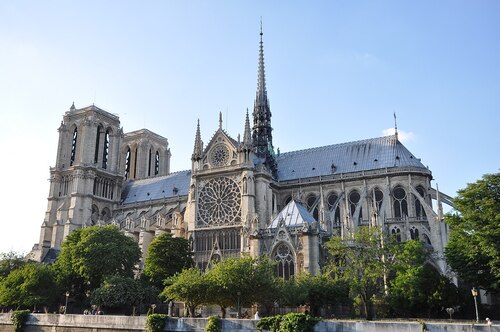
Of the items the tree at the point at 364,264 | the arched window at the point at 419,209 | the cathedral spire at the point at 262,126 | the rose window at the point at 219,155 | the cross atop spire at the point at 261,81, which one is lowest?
the tree at the point at 364,264

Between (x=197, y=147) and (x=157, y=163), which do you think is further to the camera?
(x=157, y=163)

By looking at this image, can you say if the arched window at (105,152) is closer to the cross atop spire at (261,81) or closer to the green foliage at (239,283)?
the cross atop spire at (261,81)

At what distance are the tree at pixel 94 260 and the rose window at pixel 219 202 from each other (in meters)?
9.87

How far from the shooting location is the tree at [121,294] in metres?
44.8

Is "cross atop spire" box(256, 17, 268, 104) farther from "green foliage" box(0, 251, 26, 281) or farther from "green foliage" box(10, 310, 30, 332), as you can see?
"green foliage" box(10, 310, 30, 332)

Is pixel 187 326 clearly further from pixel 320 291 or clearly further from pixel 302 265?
pixel 302 265

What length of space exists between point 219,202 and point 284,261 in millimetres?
16290

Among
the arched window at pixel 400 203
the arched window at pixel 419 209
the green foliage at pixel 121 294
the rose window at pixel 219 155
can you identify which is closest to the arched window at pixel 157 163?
the rose window at pixel 219 155

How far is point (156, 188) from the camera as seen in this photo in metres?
81.2

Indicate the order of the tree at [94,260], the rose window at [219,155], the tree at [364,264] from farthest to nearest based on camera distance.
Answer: the rose window at [219,155] < the tree at [94,260] < the tree at [364,264]

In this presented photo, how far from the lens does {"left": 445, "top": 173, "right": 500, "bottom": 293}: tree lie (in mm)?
34844

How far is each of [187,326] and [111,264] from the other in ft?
65.1

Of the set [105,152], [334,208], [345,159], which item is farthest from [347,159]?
[105,152]

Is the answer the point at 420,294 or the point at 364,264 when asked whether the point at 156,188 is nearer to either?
the point at 364,264
